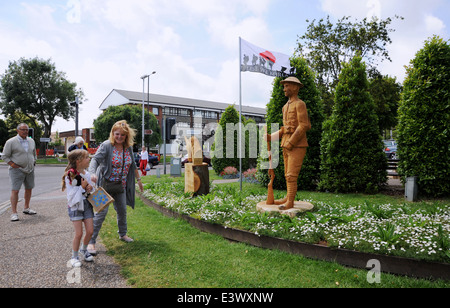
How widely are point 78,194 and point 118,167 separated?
86 centimetres

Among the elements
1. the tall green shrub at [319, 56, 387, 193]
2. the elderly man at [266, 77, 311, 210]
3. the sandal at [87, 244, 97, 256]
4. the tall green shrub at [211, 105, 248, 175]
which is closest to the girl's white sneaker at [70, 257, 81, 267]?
the sandal at [87, 244, 97, 256]

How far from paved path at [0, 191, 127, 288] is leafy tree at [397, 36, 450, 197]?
7.98 m

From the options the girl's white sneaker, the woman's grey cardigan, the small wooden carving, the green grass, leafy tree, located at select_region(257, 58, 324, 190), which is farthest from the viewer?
leafy tree, located at select_region(257, 58, 324, 190)

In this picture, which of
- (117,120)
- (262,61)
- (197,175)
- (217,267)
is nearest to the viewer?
(217,267)

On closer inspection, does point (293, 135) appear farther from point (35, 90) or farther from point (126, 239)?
point (35, 90)

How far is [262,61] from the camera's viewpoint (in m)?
8.30

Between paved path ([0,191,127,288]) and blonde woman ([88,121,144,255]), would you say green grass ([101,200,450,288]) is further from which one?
blonde woman ([88,121,144,255])

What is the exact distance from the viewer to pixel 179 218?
5.93 m

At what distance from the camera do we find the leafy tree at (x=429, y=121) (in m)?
7.48

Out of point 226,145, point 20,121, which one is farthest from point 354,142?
point 20,121

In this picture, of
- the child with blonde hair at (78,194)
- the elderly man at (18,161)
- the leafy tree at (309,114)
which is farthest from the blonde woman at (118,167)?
the leafy tree at (309,114)

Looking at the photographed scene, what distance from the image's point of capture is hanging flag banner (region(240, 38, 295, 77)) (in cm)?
817

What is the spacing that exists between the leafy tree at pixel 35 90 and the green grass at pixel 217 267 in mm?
40775

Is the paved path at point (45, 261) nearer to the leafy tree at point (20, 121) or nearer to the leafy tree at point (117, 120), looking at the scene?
the leafy tree at point (117, 120)
